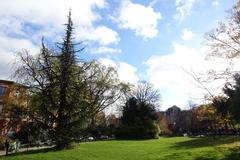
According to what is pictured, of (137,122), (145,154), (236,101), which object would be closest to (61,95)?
(145,154)

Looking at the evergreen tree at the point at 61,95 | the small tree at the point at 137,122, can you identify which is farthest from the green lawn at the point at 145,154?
the small tree at the point at 137,122

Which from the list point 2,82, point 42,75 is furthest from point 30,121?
point 2,82

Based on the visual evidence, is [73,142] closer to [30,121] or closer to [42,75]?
[30,121]

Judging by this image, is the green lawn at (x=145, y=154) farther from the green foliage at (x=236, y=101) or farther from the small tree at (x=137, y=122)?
the small tree at (x=137, y=122)

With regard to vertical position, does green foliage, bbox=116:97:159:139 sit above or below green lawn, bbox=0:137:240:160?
above

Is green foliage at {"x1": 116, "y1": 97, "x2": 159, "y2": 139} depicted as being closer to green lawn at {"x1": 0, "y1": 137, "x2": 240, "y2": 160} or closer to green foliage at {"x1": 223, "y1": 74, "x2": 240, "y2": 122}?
green lawn at {"x1": 0, "y1": 137, "x2": 240, "y2": 160}

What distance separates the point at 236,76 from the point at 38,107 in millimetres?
17838

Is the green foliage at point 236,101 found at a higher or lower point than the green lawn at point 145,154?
higher

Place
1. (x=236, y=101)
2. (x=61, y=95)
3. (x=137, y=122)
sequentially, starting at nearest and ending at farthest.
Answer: (x=236, y=101)
(x=61, y=95)
(x=137, y=122)

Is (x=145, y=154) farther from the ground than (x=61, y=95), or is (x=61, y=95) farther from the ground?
(x=61, y=95)

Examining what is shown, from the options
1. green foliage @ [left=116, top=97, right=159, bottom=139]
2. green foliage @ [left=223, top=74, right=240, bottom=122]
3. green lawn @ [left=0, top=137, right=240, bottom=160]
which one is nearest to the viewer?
green lawn @ [left=0, top=137, right=240, bottom=160]

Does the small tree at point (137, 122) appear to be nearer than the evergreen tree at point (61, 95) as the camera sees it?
No

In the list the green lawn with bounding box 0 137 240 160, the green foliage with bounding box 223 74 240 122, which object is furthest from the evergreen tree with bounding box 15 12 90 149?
the green foliage with bounding box 223 74 240 122

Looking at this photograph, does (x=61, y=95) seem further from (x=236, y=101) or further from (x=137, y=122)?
(x=137, y=122)
